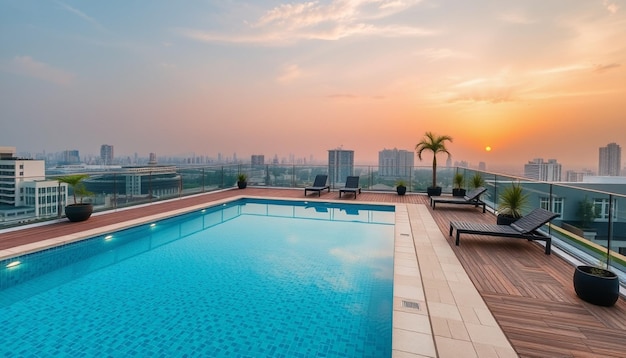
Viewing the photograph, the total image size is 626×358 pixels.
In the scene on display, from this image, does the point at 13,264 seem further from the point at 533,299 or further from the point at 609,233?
the point at 609,233

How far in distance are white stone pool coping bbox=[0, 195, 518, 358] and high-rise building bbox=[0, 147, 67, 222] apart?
67.9 inches

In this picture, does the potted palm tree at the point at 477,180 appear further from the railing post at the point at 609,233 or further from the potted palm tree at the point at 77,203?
the potted palm tree at the point at 77,203

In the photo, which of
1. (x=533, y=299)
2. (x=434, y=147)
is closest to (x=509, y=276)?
(x=533, y=299)

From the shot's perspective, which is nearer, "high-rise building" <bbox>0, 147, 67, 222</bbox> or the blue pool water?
the blue pool water

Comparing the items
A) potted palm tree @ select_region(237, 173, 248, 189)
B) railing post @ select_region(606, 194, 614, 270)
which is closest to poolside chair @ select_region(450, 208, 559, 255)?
railing post @ select_region(606, 194, 614, 270)

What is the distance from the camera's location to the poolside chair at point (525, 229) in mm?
4688

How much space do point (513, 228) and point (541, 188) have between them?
3.06 feet

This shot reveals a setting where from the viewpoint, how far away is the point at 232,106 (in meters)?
14.8

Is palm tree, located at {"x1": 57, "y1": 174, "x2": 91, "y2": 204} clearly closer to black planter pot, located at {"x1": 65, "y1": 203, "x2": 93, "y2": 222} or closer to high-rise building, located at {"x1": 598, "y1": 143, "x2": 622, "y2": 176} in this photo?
black planter pot, located at {"x1": 65, "y1": 203, "x2": 93, "y2": 222}

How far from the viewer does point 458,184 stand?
10.8 m

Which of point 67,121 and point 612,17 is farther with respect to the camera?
point 67,121

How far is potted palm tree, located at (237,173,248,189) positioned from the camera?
1332 cm

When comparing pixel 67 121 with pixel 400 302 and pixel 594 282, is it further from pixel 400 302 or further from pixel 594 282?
pixel 594 282

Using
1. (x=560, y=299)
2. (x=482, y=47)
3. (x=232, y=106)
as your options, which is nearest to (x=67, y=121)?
(x=232, y=106)
